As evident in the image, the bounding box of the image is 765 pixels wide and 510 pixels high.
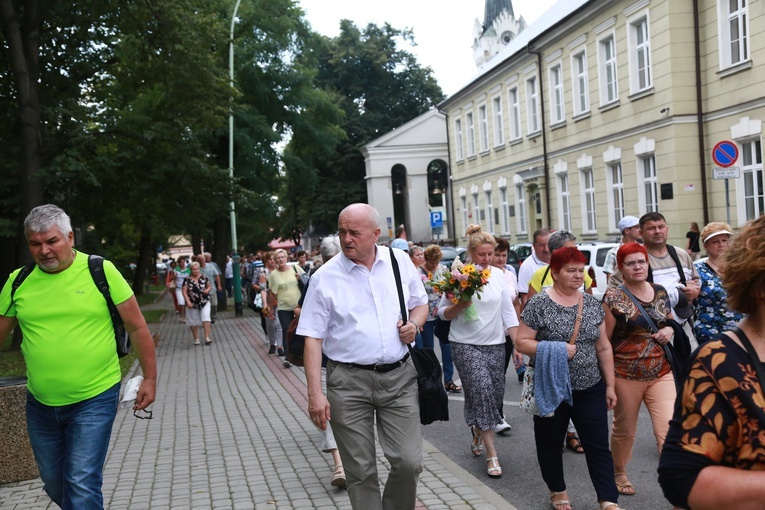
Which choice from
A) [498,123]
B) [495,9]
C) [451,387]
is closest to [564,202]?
[498,123]

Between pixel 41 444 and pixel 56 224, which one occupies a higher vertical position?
pixel 56 224

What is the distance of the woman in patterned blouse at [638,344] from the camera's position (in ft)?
18.6

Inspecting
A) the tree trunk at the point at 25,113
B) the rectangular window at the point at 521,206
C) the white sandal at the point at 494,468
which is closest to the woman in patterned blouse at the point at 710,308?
the white sandal at the point at 494,468

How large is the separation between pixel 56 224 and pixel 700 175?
21.5 metres

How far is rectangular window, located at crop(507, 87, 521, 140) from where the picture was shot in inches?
1417

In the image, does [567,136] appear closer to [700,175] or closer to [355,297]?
[700,175]

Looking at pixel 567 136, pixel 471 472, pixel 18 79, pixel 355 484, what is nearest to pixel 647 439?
pixel 471 472

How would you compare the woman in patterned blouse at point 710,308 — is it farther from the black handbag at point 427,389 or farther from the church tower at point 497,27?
the church tower at point 497,27

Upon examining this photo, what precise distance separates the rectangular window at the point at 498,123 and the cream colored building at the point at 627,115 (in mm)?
50

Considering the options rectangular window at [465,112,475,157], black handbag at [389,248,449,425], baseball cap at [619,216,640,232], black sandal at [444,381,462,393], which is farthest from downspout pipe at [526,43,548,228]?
black handbag at [389,248,449,425]

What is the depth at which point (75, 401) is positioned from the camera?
4395 mm

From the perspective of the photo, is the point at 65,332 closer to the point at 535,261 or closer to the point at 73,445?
the point at 73,445

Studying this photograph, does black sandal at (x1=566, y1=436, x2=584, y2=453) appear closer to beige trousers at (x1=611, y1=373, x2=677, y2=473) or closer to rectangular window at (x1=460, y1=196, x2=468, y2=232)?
beige trousers at (x1=611, y1=373, x2=677, y2=473)

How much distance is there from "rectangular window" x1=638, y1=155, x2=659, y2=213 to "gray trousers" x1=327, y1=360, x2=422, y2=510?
21537 mm
